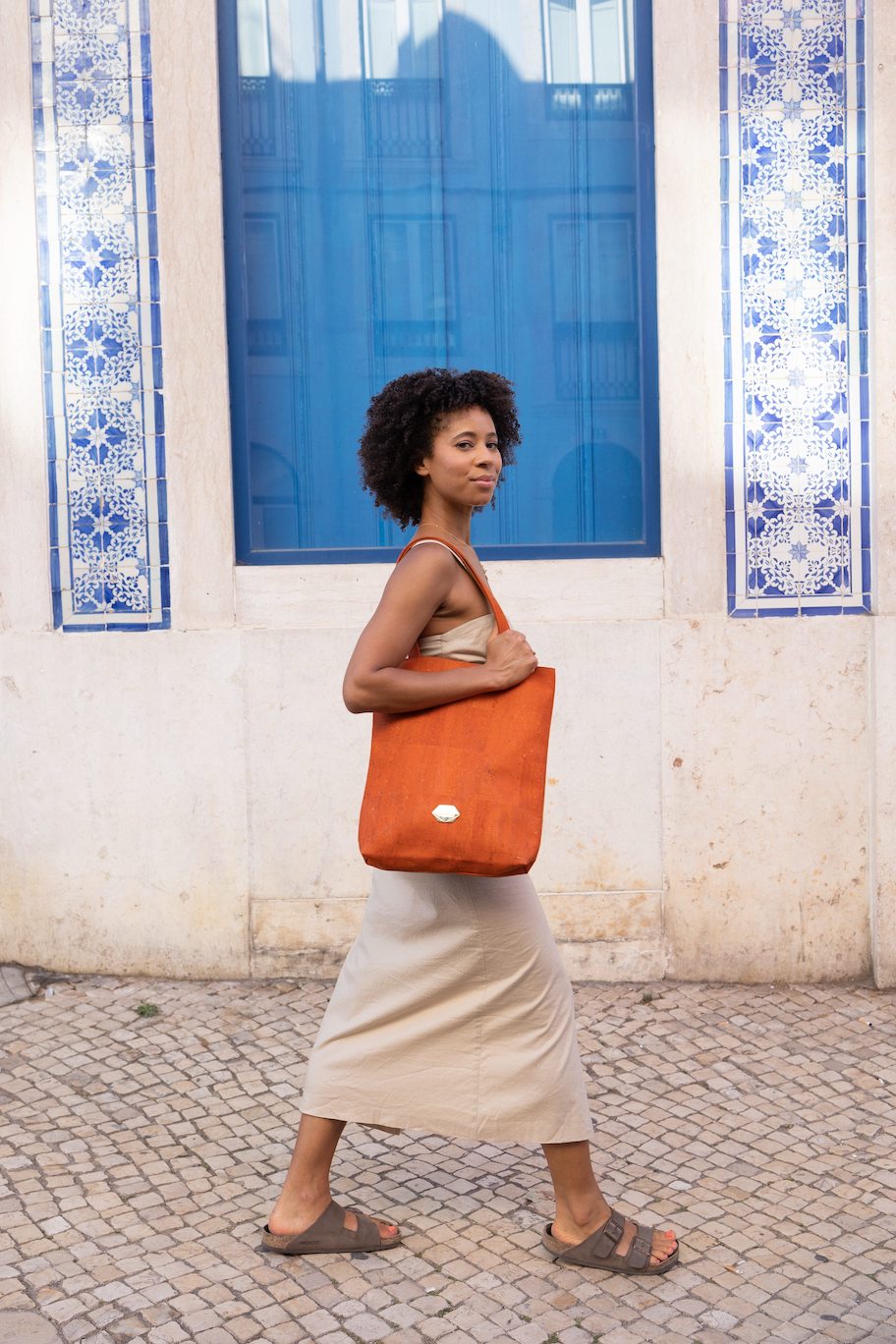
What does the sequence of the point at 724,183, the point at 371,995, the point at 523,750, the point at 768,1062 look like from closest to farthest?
the point at 523,750 < the point at 371,995 < the point at 768,1062 < the point at 724,183

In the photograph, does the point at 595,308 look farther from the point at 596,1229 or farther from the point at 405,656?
the point at 596,1229

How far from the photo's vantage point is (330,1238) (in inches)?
→ 131

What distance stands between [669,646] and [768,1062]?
1373mm

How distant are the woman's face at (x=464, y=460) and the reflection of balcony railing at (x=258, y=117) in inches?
96.2

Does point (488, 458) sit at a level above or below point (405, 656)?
above

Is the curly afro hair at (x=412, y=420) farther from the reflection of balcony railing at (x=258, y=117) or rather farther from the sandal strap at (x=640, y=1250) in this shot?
the reflection of balcony railing at (x=258, y=117)

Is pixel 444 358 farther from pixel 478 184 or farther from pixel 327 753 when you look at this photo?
pixel 327 753

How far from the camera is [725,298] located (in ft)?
16.7

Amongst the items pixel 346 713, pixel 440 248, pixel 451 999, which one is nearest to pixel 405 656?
pixel 451 999

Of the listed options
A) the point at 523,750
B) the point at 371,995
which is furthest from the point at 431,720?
the point at 371,995

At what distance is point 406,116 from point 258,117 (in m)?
0.50

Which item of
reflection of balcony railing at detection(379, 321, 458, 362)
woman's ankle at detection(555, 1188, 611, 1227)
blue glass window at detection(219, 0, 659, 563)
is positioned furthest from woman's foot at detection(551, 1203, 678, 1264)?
reflection of balcony railing at detection(379, 321, 458, 362)

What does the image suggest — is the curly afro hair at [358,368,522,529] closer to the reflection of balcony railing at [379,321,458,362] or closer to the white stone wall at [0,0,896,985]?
the white stone wall at [0,0,896,985]

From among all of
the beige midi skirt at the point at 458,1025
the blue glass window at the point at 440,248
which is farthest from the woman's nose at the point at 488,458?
the blue glass window at the point at 440,248
